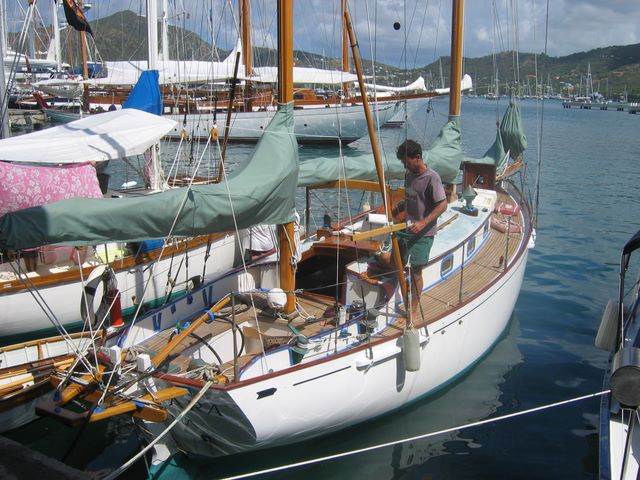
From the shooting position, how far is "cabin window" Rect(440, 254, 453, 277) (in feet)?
31.3

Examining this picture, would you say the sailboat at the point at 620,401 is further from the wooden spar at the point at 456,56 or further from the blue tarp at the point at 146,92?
the blue tarp at the point at 146,92

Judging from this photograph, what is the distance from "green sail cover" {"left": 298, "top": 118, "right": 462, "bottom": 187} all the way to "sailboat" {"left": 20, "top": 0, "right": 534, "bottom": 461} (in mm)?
34

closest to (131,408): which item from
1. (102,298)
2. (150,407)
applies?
(150,407)

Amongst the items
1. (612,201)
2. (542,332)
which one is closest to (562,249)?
(542,332)

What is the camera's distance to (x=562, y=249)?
17547mm

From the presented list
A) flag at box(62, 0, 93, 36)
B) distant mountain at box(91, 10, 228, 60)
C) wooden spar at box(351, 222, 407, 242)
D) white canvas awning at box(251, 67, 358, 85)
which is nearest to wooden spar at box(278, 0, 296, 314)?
wooden spar at box(351, 222, 407, 242)

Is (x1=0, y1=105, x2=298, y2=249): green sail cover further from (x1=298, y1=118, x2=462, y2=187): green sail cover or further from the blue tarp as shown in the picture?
the blue tarp

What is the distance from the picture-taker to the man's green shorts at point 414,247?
8117 mm

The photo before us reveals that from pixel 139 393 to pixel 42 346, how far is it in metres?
3.27

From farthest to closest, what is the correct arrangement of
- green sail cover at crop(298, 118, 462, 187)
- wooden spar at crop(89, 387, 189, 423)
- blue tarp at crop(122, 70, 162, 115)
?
blue tarp at crop(122, 70, 162, 115), green sail cover at crop(298, 118, 462, 187), wooden spar at crop(89, 387, 189, 423)

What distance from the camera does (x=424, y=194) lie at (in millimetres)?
8023

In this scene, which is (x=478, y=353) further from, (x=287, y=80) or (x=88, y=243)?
(x=88, y=243)

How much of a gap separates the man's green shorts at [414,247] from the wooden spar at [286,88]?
60.2 inches

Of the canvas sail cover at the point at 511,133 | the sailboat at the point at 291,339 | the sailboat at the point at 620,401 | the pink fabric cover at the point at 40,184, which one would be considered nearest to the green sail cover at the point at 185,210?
the sailboat at the point at 291,339
